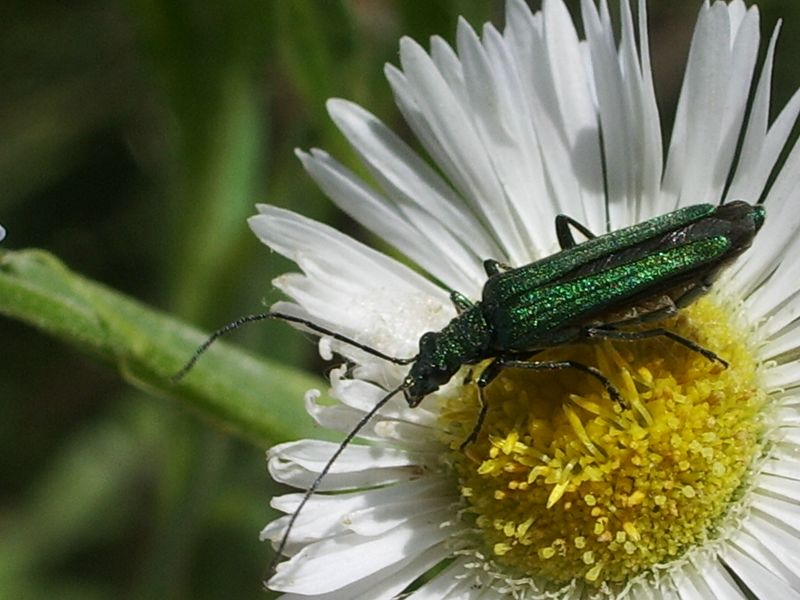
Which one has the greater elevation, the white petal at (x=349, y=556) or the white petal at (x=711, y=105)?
the white petal at (x=711, y=105)

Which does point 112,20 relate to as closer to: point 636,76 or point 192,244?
point 192,244

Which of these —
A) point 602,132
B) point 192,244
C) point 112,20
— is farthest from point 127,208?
point 602,132

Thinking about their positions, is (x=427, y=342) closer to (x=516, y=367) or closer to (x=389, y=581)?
(x=516, y=367)

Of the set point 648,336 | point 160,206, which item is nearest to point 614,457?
point 648,336

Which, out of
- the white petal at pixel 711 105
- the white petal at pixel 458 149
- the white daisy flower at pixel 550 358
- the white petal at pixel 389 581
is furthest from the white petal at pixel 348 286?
the white petal at pixel 711 105

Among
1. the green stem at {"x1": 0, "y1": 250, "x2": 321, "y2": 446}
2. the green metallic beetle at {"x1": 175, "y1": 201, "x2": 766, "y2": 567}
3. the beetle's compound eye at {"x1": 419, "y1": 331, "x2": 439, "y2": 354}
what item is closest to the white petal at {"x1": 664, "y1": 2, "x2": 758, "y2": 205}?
the green metallic beetle at {"x1": 175, "y1": 201, "x2": 766, "y2": 567}

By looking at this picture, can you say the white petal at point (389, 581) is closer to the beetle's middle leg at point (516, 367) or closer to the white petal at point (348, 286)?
the beetle's middle leg at point (516, 367)

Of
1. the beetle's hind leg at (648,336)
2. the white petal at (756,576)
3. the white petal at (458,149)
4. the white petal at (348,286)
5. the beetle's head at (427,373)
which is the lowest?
the white petal at (756,576)
